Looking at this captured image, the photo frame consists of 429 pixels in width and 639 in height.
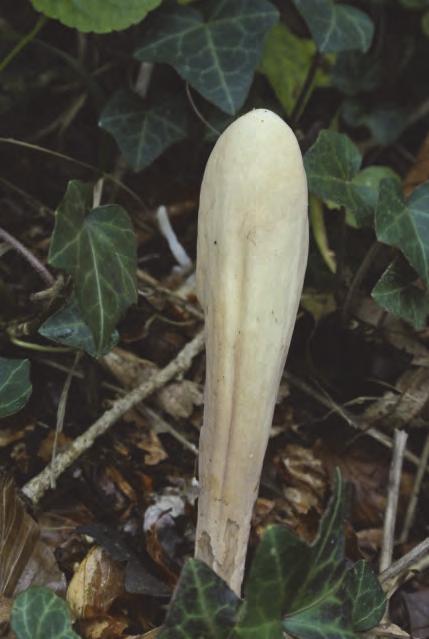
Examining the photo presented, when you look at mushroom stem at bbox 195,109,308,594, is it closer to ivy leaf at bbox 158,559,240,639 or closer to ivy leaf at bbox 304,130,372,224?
ivy leaf at bbox 158,559,240,639

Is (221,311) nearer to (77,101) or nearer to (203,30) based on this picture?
(203,30)

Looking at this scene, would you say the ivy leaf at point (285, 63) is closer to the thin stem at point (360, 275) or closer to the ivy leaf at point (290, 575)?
the thin stem at point (360, 275)

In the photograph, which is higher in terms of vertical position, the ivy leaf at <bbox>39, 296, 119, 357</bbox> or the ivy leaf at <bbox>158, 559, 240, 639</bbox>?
the ivy leaf at <bbox>158, 559, 240, 639</bbox>

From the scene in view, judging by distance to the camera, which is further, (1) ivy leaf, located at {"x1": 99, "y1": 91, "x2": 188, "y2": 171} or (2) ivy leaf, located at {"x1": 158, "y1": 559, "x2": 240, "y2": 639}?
(1) ivy leaf, located at {"x1": 99, "y1": 91, "x2": 188, "y2": 171}

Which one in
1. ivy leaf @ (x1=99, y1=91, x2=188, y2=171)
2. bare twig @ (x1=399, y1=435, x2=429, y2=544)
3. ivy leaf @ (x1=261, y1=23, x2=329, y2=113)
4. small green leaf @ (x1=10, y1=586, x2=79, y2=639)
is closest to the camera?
small green leaf @ (x1=10, y1=586, x2=79, y2=639)

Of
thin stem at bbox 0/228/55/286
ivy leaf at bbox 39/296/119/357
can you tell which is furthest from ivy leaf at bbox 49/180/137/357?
thin stem at bbox 0/228/55/286

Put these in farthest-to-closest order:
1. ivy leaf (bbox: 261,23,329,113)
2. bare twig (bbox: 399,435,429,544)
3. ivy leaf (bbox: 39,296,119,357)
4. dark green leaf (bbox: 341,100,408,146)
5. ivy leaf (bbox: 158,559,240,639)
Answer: dark green leaf (bbox: 341,100,408,146) → ivy leaf (bbox: 261,23,329,113) → bare twig (bbox: 399,435,429,544) → ivy leaf (bbox: 39,296,119,357) → ivy leaf (bbox: 158,559,240,639)

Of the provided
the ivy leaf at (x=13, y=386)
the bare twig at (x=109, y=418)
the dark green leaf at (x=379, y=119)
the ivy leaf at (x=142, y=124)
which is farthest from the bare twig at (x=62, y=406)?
the dark green leaf at (x=379, y=119)

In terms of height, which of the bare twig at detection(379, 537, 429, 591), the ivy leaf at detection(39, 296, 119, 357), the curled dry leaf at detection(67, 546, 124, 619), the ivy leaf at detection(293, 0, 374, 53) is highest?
the ivy leaf at detection(293, 0, 374, 53)

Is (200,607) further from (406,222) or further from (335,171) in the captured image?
(335,171)
